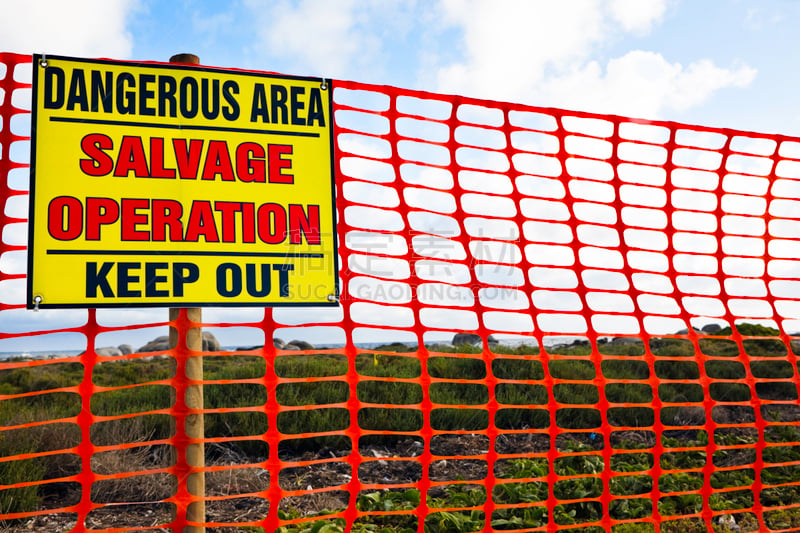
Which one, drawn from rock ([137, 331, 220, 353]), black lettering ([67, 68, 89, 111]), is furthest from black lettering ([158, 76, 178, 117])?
rock ([137, 331, 220, 353])

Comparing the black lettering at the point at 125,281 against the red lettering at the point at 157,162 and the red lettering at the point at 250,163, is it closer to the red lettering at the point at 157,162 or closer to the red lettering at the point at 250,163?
the red lettering at the point at 157,162

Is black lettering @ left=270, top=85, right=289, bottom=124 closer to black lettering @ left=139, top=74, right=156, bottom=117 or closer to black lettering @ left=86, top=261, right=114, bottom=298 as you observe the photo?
black lettering @ left=139, top=74, right=156, bottom=117

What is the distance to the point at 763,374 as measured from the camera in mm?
8609

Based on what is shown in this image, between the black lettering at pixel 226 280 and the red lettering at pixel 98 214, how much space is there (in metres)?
0.53

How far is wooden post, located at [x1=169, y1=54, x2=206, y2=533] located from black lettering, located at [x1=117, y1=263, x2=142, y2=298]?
20 centimetres

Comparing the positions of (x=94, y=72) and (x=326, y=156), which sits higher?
(x=94, y=72)

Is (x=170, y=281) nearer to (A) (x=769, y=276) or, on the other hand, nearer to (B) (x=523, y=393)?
(A) (x=769, y=276)

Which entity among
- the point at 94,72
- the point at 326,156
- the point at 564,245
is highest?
the point at 94,72

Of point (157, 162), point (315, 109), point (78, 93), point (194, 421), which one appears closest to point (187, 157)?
point (157, 162)

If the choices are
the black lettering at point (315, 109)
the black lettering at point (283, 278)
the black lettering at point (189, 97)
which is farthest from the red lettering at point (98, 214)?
the black lettering at point (315, 109)

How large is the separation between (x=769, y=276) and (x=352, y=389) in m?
3.25

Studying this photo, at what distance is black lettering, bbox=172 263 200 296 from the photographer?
2.78 metres

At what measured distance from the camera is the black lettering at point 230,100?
2.96 metres

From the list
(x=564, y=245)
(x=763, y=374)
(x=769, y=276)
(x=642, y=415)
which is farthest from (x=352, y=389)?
(x=763, y=374)
